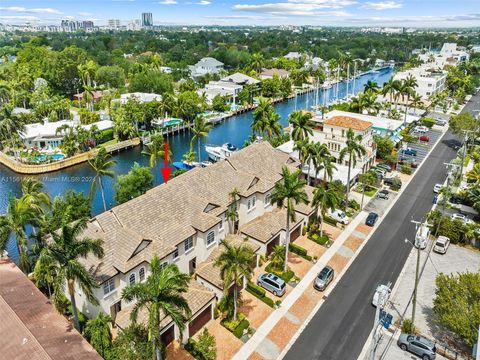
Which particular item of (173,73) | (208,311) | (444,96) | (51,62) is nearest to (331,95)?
(444,96)

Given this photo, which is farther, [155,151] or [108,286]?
[155,151]

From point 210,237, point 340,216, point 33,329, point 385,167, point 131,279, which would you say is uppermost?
point 210,237

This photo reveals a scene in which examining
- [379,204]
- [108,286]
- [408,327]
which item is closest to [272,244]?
[408,327]

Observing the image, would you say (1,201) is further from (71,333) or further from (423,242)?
(423,242)

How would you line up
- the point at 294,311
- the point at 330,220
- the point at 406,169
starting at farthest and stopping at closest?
the point at 406,169 < the point at 330,220 < the point at 294,311

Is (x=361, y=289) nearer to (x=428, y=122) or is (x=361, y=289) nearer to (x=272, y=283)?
(x=272, y=283)

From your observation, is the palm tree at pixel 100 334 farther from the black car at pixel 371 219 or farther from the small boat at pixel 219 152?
the small boat at pixel 219 152

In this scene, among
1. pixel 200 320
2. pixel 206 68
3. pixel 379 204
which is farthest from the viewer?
pixel 206 68

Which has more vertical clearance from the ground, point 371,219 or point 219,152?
point 219,152
